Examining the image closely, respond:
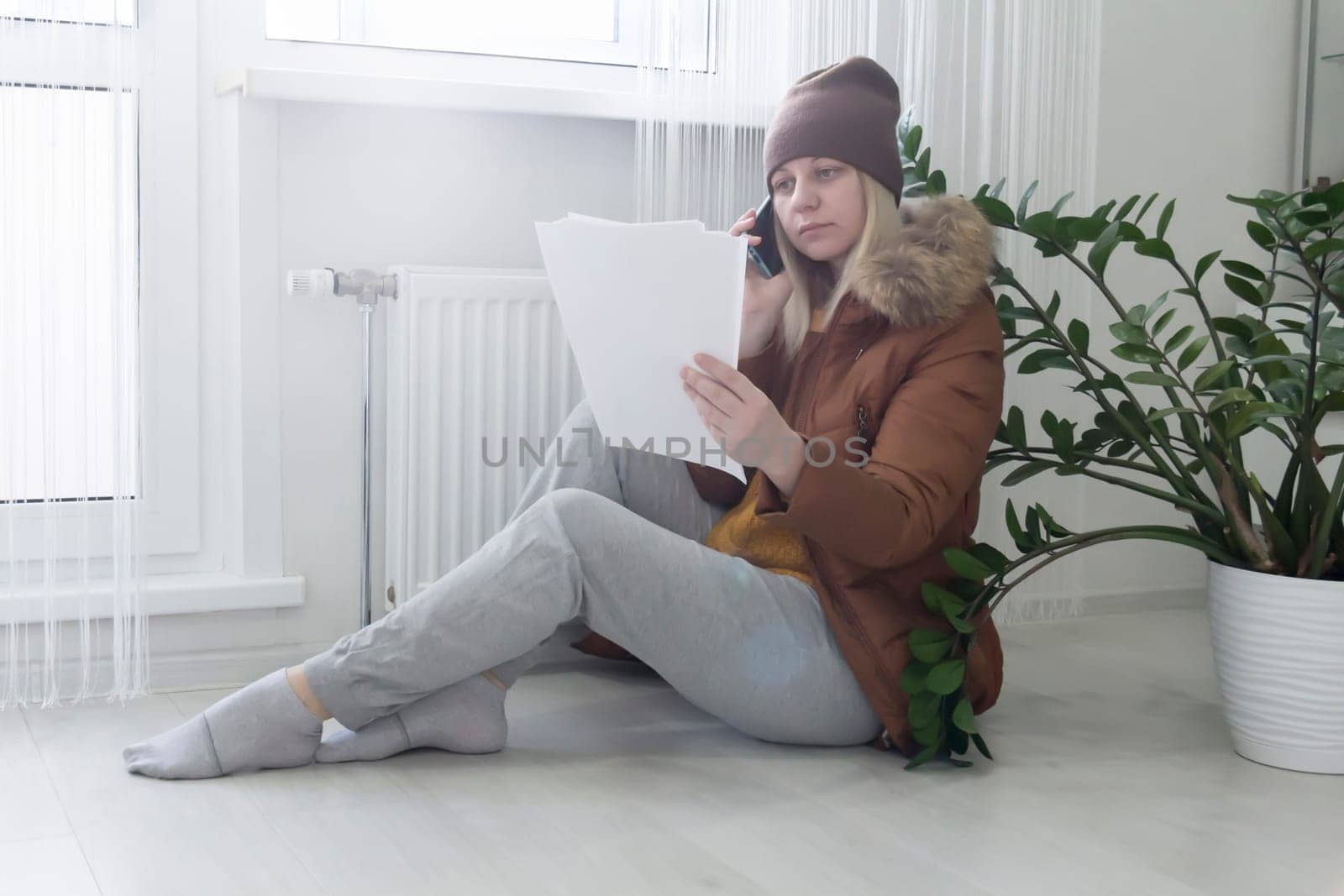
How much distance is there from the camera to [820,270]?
1699mm

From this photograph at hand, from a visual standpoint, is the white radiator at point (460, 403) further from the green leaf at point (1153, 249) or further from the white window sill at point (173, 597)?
the green leaf at point (1153, 249)

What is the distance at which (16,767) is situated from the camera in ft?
4.85

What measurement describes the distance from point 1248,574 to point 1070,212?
93 cm

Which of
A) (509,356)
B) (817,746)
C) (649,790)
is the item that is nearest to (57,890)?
(649,790)

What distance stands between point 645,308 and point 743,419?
0.15 m

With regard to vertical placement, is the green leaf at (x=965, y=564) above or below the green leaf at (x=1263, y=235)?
below

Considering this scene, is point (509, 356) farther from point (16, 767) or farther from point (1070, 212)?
point (1070, 212)

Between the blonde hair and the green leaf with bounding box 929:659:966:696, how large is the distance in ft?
1.39

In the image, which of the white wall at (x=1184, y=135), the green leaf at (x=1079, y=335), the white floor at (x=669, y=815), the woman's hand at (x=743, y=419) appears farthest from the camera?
the white wall at (x=1184, y=135)

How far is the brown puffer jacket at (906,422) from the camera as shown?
1448 millimetres

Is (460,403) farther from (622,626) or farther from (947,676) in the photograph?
(947,676)

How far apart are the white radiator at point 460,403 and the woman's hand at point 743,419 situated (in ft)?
1.90
